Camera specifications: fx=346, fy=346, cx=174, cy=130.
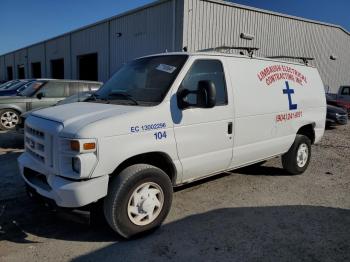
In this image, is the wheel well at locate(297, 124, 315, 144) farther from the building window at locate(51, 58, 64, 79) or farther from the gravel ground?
the building window at locate(51, 58, 64, 79)

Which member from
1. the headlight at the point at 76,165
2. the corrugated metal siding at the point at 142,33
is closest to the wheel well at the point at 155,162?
the headlight at the point at 76,165

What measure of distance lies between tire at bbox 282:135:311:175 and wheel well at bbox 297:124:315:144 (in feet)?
0.49

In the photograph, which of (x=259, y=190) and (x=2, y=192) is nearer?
(x=2, y=192)

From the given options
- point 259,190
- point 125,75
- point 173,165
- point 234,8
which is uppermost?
point 234,8

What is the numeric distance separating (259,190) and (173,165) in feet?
7.14

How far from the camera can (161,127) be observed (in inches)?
155

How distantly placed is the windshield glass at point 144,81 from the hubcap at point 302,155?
324 centimetres

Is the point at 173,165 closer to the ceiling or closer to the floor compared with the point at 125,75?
closer to the floor

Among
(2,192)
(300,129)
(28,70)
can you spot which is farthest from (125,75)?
(28,70)

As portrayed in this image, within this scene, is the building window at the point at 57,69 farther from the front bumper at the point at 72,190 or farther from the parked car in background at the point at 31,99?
the front bumper at the point at 72,190

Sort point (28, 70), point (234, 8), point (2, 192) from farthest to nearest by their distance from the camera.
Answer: point (28, 70), point (234, 8), point (2, 192)

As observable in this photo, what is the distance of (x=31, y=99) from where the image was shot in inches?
430

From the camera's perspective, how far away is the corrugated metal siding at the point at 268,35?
15661 millimetres

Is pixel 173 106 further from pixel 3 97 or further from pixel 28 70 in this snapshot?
pixel 28 70
